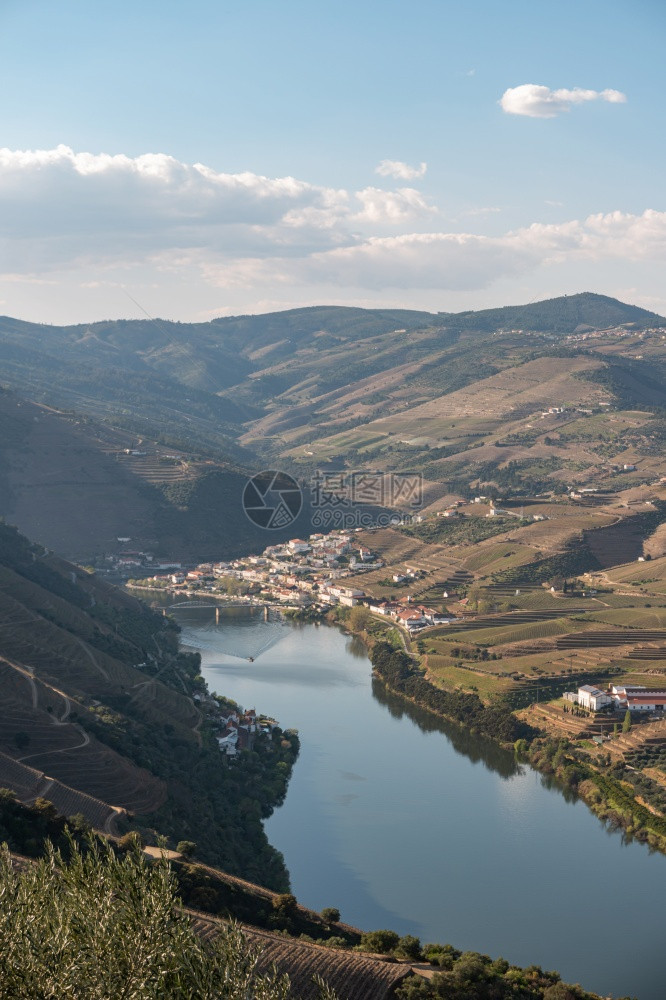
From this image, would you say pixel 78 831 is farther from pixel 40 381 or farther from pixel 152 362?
pixel 152 362

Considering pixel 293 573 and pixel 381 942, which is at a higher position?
pixel 293 573

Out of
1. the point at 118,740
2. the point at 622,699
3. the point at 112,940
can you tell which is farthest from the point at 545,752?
the point at 112,940

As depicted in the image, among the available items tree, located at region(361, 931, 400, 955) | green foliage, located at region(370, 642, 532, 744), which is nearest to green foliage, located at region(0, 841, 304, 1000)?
tree, located at region(361, 931, 400, 955)

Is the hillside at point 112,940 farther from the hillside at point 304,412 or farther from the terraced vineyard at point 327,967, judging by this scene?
the hillside at point 304,412

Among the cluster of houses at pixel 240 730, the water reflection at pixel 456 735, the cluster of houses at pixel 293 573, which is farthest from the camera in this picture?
the cluster of houses at pixel 293 573

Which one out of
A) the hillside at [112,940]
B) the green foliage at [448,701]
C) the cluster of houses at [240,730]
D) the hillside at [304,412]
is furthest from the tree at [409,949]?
the hillside at [304,412]

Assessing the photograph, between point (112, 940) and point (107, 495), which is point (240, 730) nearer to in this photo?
point (112, 940)
